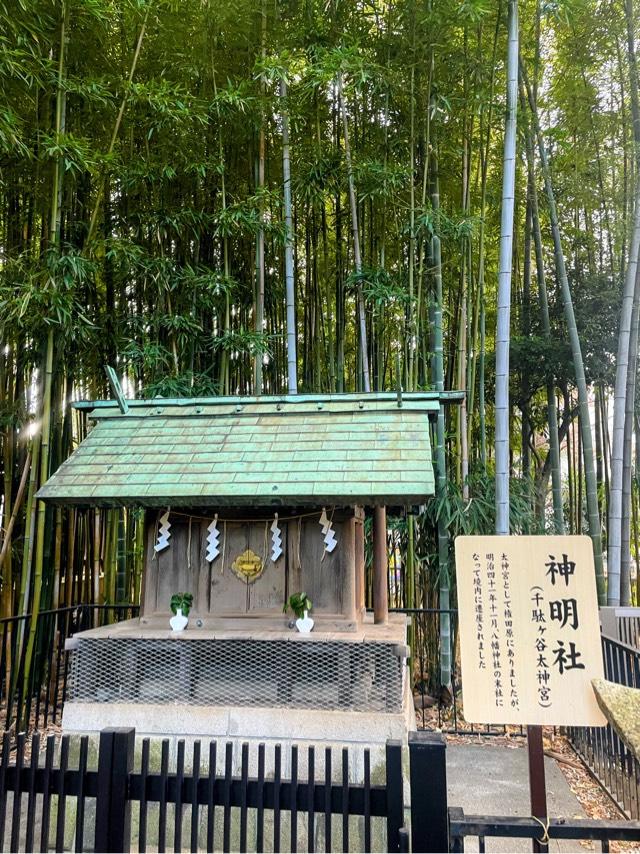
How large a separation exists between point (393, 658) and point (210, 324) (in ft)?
11.7

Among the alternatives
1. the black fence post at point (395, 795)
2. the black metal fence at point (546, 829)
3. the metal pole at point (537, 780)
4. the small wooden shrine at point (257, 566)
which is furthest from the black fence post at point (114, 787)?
the small wooden shrine at point (257, 566)

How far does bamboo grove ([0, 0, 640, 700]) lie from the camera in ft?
15.0

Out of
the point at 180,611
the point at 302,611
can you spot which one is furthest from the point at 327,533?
the point at 180,611

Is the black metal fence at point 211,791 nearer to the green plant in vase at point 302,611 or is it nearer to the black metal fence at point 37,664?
the green plant in vase at point 302,611

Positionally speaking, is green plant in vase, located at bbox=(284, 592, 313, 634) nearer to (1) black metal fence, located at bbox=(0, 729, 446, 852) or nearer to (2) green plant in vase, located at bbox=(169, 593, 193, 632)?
(2) green plant in vase, located at bbox=(169, 593, 193, 632)

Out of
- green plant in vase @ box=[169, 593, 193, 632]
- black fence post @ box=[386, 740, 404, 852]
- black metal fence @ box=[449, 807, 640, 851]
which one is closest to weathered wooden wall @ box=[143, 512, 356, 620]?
green plant in vase @ box=[169, 593, 193, 632]

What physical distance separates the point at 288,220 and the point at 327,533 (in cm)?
279

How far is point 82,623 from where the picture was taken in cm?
540

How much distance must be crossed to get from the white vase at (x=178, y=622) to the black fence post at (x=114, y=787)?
1.74 meters

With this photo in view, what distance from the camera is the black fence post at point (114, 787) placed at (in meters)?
1.87

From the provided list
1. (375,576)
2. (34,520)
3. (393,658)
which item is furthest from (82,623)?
(393,658)

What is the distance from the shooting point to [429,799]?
67.6 inches

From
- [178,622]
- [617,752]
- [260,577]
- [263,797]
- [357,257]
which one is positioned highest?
[357,257]

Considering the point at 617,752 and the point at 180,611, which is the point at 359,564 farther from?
the point at 617,752
